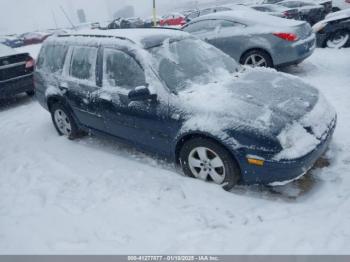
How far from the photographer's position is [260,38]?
702cm

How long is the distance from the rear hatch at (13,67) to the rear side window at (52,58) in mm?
2068

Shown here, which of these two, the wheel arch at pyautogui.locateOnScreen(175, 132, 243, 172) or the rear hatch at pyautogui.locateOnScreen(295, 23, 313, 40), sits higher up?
the rear hatch at pyautogui.locateOnScreen(295, 23, 313, 40)

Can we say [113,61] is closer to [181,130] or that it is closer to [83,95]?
[83,95]

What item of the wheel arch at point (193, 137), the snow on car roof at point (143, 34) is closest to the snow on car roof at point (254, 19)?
the snow on car roof at point (143, 34)

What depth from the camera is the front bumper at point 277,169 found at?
3.19 meters

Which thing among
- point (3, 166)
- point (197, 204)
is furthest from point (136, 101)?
point (3, 166)

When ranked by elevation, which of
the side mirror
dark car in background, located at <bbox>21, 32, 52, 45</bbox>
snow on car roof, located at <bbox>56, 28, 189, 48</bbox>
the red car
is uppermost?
snow on car roof, located at <bbox>56, 28, 189, 48</bbox>

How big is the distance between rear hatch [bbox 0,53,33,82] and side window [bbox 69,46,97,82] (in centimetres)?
326

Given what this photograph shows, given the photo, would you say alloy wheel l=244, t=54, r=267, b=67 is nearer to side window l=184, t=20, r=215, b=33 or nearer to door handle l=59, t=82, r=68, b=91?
side window l=184, t=20, r=215, b=33

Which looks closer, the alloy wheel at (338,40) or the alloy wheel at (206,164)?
the alloy wheel at (206,164)

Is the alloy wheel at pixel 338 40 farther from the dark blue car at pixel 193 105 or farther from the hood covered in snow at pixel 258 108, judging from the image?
the hood covered in snow at pixel 258 108

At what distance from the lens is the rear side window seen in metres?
5.23

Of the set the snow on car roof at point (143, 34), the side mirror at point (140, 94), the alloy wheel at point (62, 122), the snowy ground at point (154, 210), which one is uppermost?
the snow on car roof at point (143, 34)

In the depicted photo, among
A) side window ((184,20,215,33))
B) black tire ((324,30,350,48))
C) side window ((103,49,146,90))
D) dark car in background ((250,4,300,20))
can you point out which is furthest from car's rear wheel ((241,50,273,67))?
dark car in background ((250,4,300,20))
